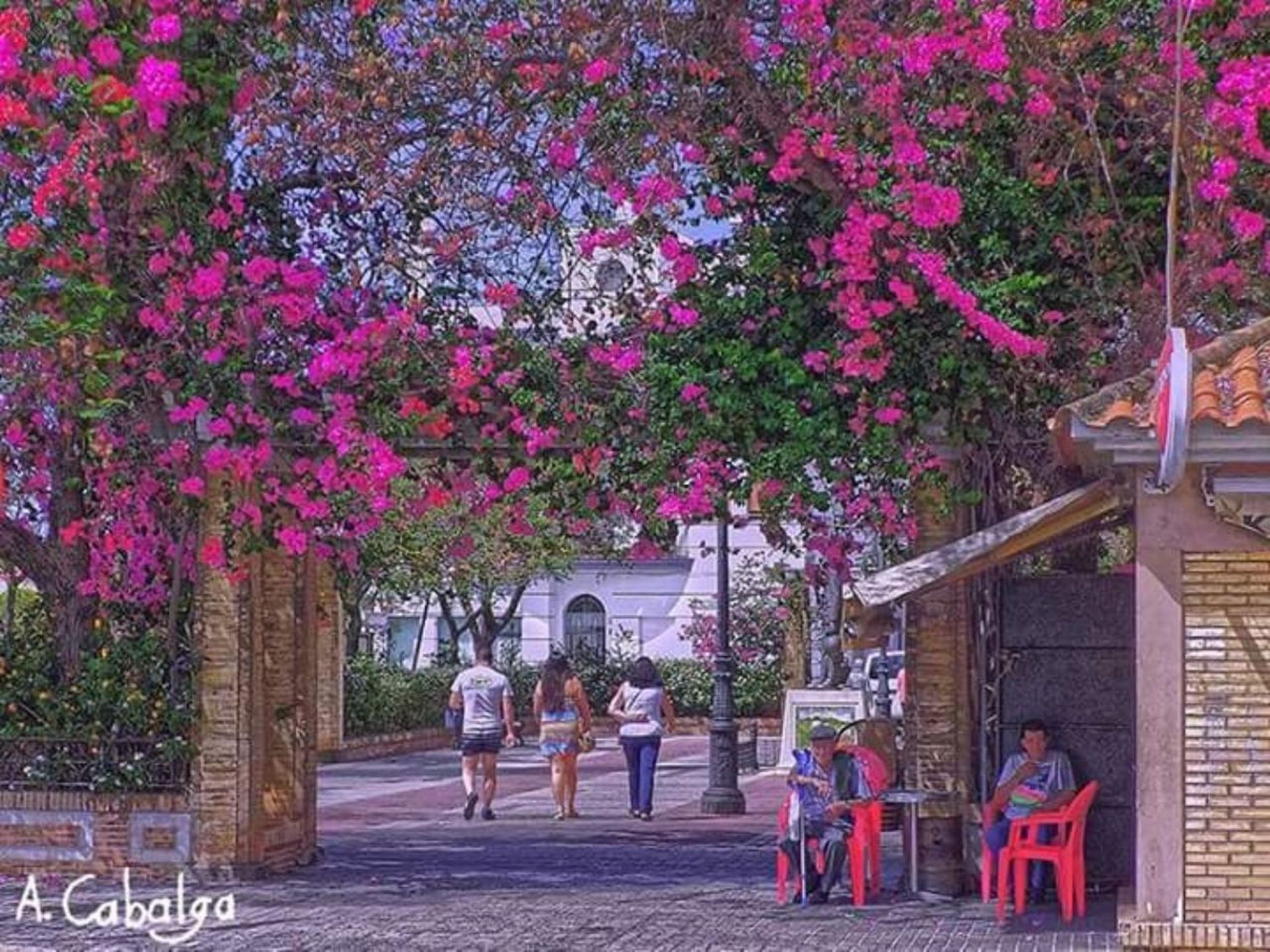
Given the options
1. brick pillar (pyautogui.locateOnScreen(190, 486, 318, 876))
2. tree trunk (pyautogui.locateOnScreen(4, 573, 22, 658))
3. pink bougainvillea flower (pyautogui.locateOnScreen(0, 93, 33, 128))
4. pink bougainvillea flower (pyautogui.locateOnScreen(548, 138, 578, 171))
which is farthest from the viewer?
tree trunk (pyautogui.locateOnScreen(4, 573, 22, 658))

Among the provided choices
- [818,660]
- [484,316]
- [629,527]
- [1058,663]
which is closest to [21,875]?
[484,316]

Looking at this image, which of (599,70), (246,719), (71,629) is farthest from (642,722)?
(599,70)

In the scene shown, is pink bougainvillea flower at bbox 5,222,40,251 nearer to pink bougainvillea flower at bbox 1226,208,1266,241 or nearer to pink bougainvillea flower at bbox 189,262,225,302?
pink bougainvillea flower at bbox 189,262,225,302

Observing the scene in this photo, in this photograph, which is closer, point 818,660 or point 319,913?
point 319,913

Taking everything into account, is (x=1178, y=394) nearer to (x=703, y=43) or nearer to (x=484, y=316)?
(x=703, y=43)

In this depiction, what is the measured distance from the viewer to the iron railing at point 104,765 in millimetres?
17469

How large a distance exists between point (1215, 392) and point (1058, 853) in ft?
12.8

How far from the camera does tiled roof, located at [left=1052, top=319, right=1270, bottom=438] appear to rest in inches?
444

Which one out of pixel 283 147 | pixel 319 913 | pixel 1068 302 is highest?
pixel 283 147

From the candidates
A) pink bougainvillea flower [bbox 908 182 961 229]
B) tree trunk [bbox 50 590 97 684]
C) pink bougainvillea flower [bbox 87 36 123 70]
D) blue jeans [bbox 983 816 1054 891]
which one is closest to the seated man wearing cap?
blue jeans [bbox 983 816 1054 891]

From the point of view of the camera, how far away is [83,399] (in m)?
16.7

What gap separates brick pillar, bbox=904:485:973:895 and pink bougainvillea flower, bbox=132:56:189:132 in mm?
5883

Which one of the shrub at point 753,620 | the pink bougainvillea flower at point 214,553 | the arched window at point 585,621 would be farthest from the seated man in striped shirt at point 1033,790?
the arched window at point 585,621

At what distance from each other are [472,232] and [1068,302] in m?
4.41
